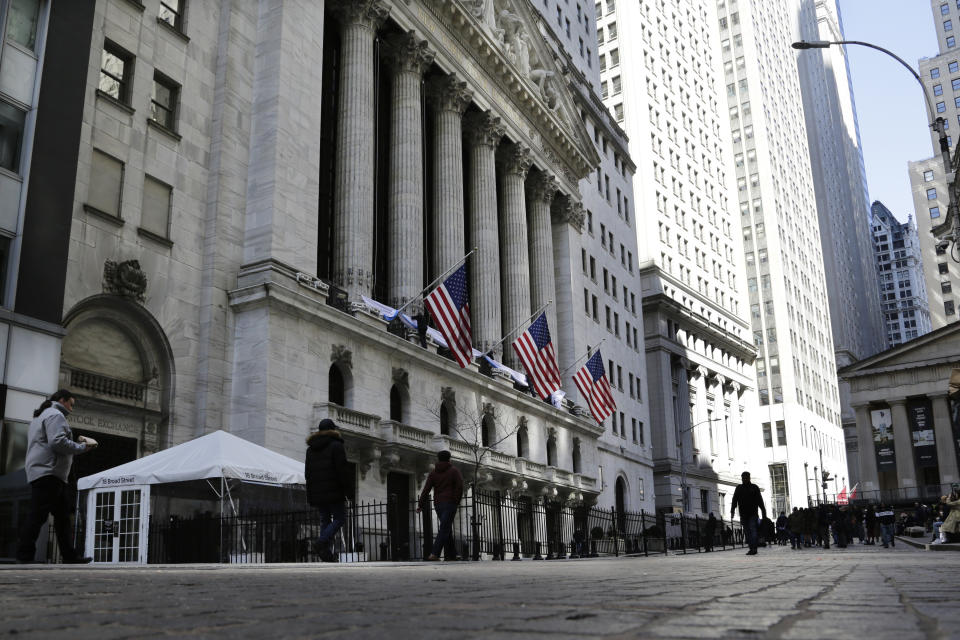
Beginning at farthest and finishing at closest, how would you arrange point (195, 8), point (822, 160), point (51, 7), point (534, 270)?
point (822, 160)
point (534, 270)
point (195, 8)
point (51, 7)

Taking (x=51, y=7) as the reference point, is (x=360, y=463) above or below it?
below

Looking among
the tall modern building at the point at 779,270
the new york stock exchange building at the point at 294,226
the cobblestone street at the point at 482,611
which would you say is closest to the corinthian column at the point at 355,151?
the new york stock exchange building at the point at 294,226

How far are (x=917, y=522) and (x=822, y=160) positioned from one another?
135722mm

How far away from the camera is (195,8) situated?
30672 mm

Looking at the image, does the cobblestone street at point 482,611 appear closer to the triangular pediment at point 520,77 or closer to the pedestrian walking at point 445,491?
the pedestrian walking at point 445,491

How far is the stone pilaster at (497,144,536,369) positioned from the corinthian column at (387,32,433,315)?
10.1 metres

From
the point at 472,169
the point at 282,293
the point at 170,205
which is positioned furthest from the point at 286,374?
the point at 472,169

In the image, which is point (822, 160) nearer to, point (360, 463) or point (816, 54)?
point (816, 54)

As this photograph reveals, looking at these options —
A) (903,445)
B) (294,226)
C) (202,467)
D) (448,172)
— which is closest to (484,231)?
(448,172)

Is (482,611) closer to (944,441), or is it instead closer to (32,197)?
(32,197)

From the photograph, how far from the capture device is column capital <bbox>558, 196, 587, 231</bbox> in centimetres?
5903

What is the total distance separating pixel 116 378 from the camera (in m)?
25.4

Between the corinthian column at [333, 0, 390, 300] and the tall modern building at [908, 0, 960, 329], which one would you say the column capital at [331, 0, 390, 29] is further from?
the tall modern building at [908, 0, 960, 329]

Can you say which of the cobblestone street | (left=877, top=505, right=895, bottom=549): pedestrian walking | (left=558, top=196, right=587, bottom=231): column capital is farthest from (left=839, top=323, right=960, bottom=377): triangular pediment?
the cobblestone street
